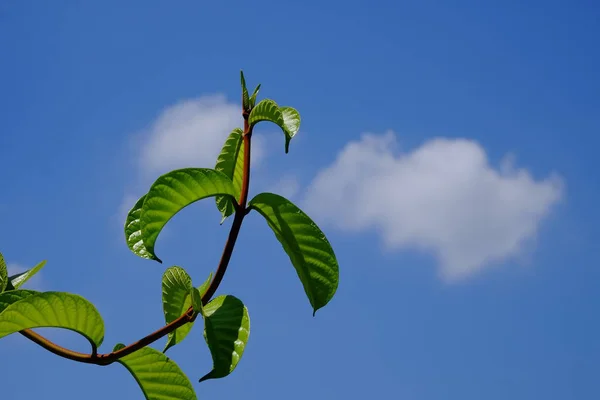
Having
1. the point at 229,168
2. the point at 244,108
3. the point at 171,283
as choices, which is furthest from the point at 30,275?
the point at 244,108

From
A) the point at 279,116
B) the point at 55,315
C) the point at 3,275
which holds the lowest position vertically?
the point at 55,315

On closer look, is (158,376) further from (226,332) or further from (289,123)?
(289,123)

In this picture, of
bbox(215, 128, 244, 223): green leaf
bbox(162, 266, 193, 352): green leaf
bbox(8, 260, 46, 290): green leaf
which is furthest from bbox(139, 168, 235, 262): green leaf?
bbox(8, 260, 46, 290): green leaf

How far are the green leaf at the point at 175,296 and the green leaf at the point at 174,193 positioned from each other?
0.16 metres

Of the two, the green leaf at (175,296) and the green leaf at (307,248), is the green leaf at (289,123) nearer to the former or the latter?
the green leaf at (307,248)

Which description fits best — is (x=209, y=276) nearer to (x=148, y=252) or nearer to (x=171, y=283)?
(x=171, y=283)

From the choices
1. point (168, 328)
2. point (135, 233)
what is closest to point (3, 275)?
point (135, 233)

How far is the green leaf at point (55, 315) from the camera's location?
128 centimetres

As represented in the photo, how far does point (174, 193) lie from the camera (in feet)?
4.52

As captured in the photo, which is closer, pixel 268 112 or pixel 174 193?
pixel 174 193

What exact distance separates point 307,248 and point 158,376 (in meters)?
0.41

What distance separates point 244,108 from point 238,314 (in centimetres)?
45

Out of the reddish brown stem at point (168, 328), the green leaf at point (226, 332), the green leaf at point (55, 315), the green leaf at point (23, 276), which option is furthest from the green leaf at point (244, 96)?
the green leaf at point (23, 276)

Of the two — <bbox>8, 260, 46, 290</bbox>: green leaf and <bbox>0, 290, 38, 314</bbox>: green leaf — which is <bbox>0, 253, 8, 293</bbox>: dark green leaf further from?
<bbox>0, 290, 38, 314</bbox>: green leaf
